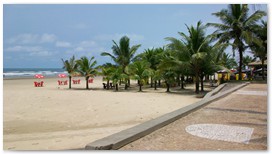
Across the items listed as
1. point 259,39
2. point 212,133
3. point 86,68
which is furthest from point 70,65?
point 212,133

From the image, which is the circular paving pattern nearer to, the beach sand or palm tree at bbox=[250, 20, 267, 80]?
the beach sand

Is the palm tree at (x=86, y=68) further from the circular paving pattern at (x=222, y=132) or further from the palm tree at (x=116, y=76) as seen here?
the circular paving pattern at (x=222, y=132)

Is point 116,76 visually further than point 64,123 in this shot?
Yes

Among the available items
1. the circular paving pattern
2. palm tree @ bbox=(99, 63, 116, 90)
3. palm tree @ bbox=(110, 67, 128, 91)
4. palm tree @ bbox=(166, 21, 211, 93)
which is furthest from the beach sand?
palm tree @ bbox=(99, 63, 116, 90)

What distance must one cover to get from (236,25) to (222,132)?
16.5m

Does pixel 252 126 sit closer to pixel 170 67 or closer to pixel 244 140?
pixel 244 140

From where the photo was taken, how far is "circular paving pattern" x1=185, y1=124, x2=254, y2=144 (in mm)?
4547

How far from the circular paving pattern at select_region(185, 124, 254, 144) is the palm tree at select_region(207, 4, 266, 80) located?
1526 cm

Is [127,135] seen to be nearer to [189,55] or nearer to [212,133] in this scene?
[212,133]

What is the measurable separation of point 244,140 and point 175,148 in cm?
123

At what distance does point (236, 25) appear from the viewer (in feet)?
64.6

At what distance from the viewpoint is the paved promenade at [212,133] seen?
413 cm

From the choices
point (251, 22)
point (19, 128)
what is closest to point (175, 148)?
point (19, 128)

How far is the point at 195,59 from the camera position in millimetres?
15758
